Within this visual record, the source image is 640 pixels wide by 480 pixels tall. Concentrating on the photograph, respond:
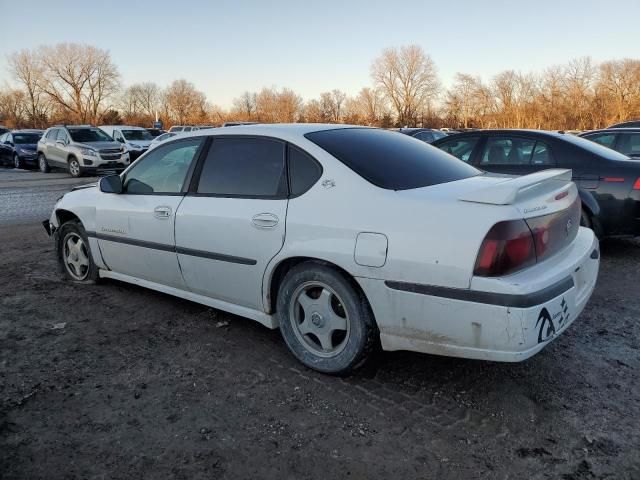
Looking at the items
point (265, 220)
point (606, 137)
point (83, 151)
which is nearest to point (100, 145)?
point (83, 151)

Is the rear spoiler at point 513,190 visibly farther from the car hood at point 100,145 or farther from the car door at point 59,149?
the car door at point 59,149

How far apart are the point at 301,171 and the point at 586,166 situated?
3.98m

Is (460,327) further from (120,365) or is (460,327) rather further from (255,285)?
(120,365)

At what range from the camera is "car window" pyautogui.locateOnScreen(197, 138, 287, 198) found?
10.9 feet

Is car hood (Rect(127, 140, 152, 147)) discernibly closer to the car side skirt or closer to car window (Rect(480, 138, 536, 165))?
car window (Rect(480, 138, 536, 165))

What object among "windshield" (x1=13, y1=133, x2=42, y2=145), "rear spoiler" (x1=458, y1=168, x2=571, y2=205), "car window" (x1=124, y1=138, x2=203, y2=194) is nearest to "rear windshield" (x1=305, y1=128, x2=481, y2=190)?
"rear spoiler" (x1=458, y1=168, x2=571, y2=205)

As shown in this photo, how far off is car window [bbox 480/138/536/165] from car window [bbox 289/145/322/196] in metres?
3.91

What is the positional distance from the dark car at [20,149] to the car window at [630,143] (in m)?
20.4

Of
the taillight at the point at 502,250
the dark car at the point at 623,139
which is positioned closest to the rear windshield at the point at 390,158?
the taillight at the point at 502,250

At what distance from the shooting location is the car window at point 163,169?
3912 mm

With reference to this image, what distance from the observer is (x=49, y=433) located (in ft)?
8.36

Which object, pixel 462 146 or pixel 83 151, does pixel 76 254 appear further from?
pixel 83 151

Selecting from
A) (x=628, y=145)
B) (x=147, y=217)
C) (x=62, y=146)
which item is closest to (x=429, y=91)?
(x=62, y=146)

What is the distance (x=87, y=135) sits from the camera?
17.8m
